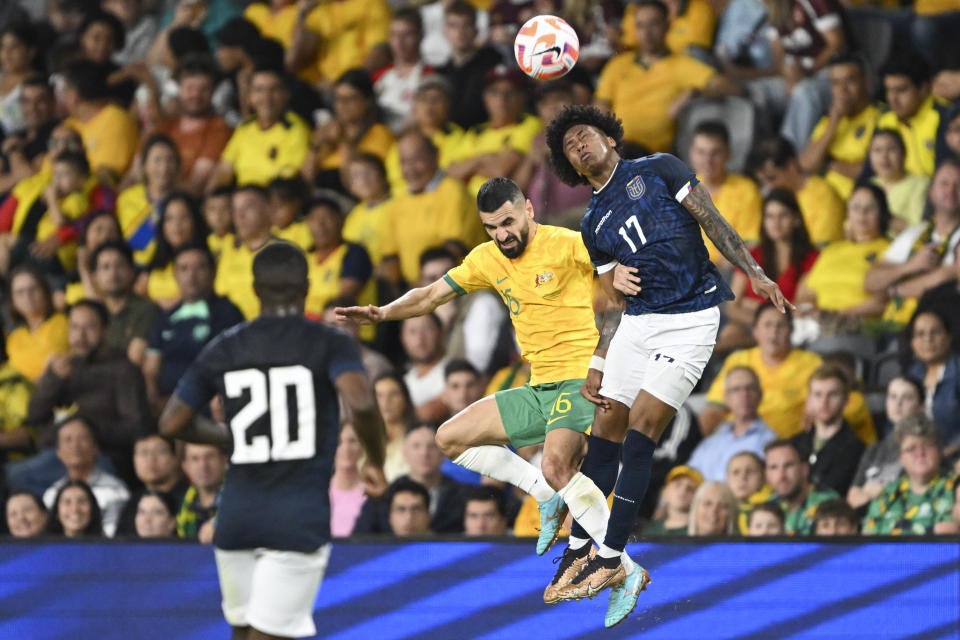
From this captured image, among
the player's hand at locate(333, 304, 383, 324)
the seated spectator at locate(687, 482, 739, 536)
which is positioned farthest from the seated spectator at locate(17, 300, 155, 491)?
the seated spectator at locate(687, 482, 739, 536)

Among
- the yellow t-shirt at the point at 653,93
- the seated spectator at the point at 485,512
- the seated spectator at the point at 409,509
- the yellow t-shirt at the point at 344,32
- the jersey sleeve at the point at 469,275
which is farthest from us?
the yellow t-shirt at the point at 344,32

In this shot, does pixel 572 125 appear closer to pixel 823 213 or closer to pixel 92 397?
pixel 823 213

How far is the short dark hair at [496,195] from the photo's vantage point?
723cm

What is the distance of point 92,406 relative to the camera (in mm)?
10930

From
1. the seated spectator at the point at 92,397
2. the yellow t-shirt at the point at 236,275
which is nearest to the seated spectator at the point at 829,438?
the yellow t-shirt at the point at 236,275

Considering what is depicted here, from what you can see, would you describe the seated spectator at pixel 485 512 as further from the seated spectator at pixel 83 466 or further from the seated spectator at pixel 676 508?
the seated spectator at pixel 83 466

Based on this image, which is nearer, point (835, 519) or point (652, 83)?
point (835, 519)

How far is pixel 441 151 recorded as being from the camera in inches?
461

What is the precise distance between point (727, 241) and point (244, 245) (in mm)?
5730

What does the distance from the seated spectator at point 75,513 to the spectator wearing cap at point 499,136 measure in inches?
141

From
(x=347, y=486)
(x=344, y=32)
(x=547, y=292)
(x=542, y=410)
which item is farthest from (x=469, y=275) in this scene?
(x=344, y=32)

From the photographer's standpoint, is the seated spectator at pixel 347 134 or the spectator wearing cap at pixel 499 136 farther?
the seated spectator at pixel 347 134

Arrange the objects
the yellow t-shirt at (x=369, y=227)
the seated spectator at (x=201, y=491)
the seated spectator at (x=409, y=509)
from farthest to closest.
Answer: the yellow t-shirt at (x=369, y=227)
the seated spectator at (x=201, y=491)
the seated spectator at (x=409, y=509)

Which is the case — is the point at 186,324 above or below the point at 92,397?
above
